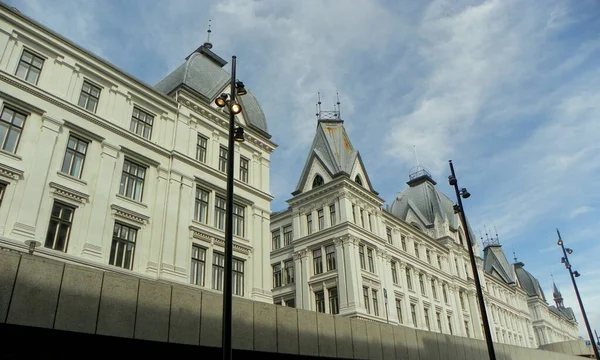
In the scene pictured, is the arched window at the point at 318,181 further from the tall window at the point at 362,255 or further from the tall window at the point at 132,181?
the tall window at the point at 132,181

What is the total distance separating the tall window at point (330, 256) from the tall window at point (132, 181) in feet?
68.9

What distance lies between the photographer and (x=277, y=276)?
4625cm

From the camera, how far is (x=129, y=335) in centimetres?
1402

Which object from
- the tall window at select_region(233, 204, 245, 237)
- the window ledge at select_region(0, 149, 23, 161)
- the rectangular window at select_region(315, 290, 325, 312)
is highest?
the tall window at select_region(233, 204, 245, 237)

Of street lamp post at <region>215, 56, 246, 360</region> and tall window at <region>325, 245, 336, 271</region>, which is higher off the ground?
tall window at <region>325, 245, 336, 271</region>

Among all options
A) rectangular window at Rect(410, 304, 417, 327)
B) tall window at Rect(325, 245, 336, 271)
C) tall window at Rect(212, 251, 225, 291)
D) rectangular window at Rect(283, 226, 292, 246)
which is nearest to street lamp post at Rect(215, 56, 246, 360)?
tall window at Rect(212, 251, 225, 291)

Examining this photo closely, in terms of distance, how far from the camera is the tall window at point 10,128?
1994 centimetres

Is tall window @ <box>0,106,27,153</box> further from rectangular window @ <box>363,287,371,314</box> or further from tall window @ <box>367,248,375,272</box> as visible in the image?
tall window @ <box>367,248,375,272</box>

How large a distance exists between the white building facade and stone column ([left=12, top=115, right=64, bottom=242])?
45 mm

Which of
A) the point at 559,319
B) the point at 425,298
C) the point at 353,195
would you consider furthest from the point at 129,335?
the point at 559,319

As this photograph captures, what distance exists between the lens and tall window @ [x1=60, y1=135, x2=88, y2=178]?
21844 mm

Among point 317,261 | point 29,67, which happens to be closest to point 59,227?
point 29,67

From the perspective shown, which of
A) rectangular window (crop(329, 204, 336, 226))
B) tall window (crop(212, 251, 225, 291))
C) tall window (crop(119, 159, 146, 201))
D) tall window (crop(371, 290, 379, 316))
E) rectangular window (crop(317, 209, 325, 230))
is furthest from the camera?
rectangular window (crop(317, 209, 325, 230))

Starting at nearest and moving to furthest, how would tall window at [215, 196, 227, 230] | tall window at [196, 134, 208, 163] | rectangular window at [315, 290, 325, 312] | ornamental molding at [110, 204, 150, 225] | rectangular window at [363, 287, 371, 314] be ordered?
1. ornamental molding at [110, 204, 150, 225]
2. tall window at [215, 196, 227, 230]
3. tall window at [196, 134, 208, 163]
4. rectangular window at [363, 287, 371, 314]
5. rectangular window at [315, 290, 325, 312]
